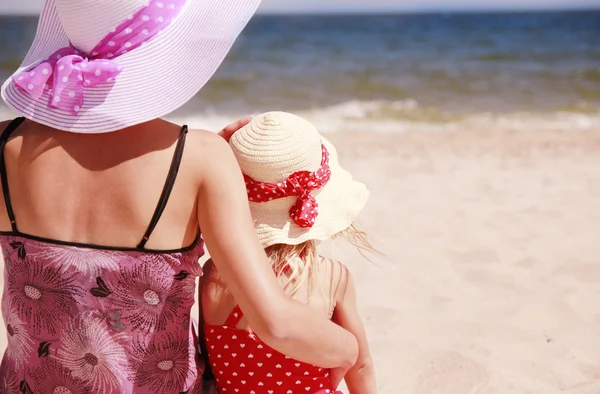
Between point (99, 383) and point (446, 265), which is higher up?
point (99, 383)

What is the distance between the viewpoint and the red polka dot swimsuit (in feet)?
5.68

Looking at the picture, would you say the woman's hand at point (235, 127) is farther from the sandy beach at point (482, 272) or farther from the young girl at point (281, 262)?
the sandy beach at point (482, 272)

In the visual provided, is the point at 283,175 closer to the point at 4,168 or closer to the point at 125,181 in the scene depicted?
the point at 125,181

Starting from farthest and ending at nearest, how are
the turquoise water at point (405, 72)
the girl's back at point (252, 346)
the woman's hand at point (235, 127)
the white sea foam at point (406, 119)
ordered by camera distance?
1. the turquoise water at point (405, 72)
2. the white sea foam at point (406, 119)
3. the woman's hand at point (235, 127)
4. the girl's back at point (252, 346)

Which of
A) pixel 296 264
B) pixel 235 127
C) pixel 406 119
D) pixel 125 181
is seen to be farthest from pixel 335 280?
pixel 406 119

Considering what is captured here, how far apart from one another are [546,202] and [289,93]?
757 cm

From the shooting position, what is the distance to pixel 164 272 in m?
1.37

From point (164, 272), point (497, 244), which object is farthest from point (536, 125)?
point (164, 272)

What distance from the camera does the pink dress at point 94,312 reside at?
4.36ft

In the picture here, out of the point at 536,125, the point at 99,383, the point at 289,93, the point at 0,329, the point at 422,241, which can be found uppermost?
the point at 99,383

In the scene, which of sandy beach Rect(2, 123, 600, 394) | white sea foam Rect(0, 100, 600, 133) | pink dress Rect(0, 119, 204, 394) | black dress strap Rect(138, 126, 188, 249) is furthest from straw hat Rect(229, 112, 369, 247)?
white sea foam Rect(0, 100, 600, 133)

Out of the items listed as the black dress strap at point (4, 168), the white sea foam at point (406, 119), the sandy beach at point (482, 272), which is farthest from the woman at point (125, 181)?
the white sea foam at point (406, 119)

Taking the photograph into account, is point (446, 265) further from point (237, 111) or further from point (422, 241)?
point (237, 111)

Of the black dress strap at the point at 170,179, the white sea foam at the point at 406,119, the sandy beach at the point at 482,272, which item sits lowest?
the white sea foam at the point at 406,119
